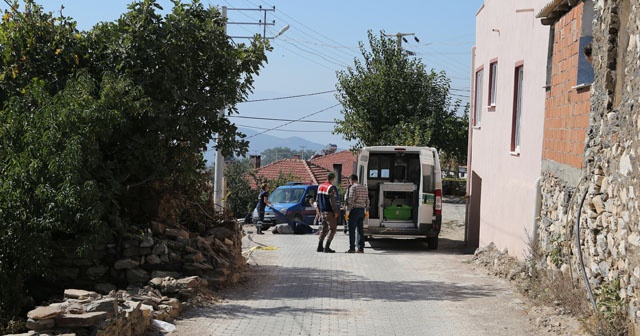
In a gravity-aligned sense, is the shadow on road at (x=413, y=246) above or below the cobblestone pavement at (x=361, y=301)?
below

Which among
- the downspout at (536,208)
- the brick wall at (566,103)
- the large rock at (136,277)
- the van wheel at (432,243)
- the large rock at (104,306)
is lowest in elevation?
the van wheel at (432,243)

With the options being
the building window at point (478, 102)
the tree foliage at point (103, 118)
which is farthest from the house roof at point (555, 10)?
the building window at point (478, 102)

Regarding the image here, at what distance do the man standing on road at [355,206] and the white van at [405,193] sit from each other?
70.1 inches

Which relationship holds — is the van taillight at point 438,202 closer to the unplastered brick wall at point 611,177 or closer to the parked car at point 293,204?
the unplastered brick wall at point 611,177

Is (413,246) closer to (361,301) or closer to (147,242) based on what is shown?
(361,301)

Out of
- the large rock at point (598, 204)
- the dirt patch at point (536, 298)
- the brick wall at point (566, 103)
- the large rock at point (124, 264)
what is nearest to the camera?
the large rock at point (598, 204)

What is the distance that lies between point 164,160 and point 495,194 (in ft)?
24.6

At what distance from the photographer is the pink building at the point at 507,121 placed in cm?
1213

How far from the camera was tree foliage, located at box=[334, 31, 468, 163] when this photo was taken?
3556cm

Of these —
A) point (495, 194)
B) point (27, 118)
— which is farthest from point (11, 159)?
point (495, 194)

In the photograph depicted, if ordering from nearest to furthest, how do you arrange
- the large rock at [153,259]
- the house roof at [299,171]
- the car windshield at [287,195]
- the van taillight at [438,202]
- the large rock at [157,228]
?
the large rock at [153,259], the large rock at [157,228], the van taillight at [438,202], the car windshield at [287,195], the house roof at [299,171]

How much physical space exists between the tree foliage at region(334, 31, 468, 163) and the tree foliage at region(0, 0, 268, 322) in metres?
23.5

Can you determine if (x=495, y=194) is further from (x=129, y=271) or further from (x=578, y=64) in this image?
(x=129, y=271)

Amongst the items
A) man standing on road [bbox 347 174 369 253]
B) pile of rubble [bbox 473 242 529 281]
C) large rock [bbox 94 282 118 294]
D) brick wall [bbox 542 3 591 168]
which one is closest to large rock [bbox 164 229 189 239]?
large rock [bbox 94 282 118 294]
